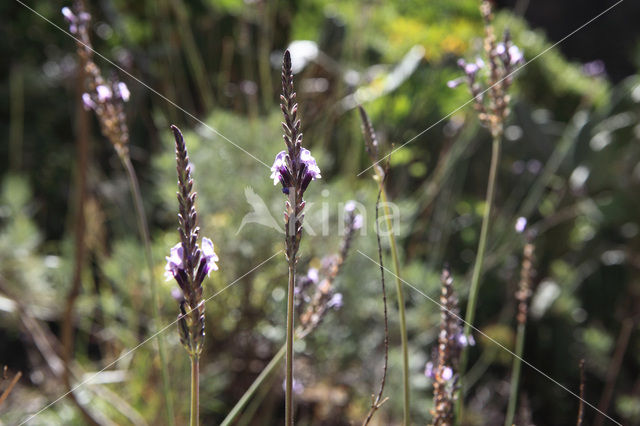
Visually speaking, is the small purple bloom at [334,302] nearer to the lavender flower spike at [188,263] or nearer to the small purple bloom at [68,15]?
the lavender flower spike at [188,263]

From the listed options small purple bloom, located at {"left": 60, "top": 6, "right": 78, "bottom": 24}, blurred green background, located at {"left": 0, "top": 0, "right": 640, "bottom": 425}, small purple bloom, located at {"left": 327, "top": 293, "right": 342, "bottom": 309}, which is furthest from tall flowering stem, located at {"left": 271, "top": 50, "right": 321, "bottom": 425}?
blurred green background, located at {"left": 0, "top": 0, "right": 640, "bottom": 425}

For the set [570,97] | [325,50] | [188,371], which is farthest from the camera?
[570,97]

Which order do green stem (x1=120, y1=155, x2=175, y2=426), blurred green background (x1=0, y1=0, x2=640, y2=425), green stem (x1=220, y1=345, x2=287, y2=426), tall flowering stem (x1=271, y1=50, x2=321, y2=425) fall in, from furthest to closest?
blurred green background (x1=0, y1=0, x2=640, y2=425), green stem (x1=120, y1=155, x2=175, y2=426), green stem (x1=220, y1=345, x2=287, y2=426), tall flowering stem (x1=271, y1=50, x2=321, y2=425)

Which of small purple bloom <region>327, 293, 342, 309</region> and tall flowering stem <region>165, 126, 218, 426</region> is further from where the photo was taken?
small purple bloom <region>327, 293, 342, 309</region>

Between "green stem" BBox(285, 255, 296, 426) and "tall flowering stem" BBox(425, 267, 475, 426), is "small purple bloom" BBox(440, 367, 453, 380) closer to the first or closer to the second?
"tall flowering stem" BBox(425, 267, 475, 426)

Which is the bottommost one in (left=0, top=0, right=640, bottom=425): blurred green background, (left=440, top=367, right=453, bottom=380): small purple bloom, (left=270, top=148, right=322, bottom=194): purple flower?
(left=440, top=367, right=453, bottom=380): small purple bloom

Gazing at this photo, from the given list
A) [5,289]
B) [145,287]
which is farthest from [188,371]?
[5,289]

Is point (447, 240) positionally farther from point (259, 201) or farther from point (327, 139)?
point (259, 201)
